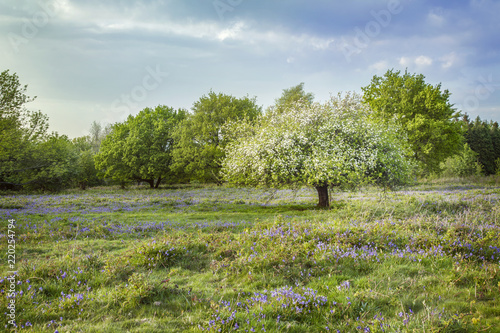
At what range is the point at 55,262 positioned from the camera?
6.77 metres

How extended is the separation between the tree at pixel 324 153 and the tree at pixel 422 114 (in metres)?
20.6

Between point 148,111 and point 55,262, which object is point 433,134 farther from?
point 148,111

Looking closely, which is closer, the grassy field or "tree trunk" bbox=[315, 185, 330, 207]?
the grassy field

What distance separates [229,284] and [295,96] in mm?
58845

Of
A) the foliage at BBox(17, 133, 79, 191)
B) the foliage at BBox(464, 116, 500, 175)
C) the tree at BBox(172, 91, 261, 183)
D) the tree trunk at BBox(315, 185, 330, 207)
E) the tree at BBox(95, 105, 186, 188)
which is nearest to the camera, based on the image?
the tree trunk at BBox(315, 185, 330, 207)

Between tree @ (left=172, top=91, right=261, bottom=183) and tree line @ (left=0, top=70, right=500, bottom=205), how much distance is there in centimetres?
17

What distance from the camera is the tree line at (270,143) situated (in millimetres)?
15859

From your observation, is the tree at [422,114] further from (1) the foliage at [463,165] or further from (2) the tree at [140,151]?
(2) the tree at [140,151]

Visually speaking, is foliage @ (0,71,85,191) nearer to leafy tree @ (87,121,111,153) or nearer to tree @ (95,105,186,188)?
tree @ (95,105,186,188)

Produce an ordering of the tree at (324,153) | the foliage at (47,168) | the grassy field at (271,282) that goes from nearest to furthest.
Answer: the grassy field at (271,282), the tree at (324,153), the foliage at (47,168)

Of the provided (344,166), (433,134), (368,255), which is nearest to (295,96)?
(433,134)

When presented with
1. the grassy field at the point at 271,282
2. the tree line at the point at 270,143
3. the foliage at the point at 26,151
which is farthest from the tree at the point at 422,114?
the foliage at the point at 26,151

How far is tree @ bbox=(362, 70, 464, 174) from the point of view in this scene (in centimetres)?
3522

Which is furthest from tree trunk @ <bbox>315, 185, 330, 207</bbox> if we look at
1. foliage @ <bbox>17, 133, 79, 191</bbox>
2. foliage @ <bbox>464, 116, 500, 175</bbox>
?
foliage @ <bbox>464, 116, 500, 175</bbox>
